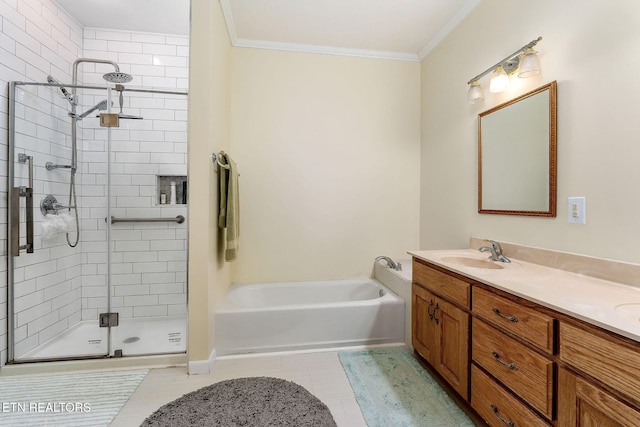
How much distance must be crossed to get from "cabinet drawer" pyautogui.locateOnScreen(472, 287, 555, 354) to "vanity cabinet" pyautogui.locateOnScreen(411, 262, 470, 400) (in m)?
0.11

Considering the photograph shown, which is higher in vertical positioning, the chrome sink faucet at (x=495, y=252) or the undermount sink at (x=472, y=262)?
the chrome sink faucet at (x=495, y=252)

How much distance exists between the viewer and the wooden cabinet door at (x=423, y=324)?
1.78 meters

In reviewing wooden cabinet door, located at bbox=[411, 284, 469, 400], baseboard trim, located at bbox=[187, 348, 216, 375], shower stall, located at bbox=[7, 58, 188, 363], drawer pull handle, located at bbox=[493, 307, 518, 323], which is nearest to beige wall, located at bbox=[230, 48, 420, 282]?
shower stall, located at bbox=[7, 58, 188, 363]

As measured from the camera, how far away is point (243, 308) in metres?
2.13

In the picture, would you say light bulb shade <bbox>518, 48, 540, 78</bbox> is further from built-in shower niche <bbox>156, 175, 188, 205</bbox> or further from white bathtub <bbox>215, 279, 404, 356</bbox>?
built-in shower niche <bbox>156, 175, 188, 205</bbox>

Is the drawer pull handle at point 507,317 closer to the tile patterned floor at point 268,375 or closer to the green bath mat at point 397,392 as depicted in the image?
the green bath mat at point 397,392

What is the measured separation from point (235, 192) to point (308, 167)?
2.73 ft

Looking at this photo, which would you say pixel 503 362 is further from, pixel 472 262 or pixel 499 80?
pixel 499 80

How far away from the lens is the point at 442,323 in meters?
1.67

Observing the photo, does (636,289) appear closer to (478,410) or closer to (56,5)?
(478,410)

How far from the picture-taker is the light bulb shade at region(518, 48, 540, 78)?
1541mm

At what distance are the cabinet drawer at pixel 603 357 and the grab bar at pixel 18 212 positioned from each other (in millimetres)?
2954

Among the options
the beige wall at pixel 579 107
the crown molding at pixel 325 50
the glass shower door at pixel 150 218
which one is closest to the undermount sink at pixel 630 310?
the beige wall at pixel 579 107

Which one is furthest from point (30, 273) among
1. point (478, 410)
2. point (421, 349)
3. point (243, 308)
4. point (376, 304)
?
point (478, 410)
